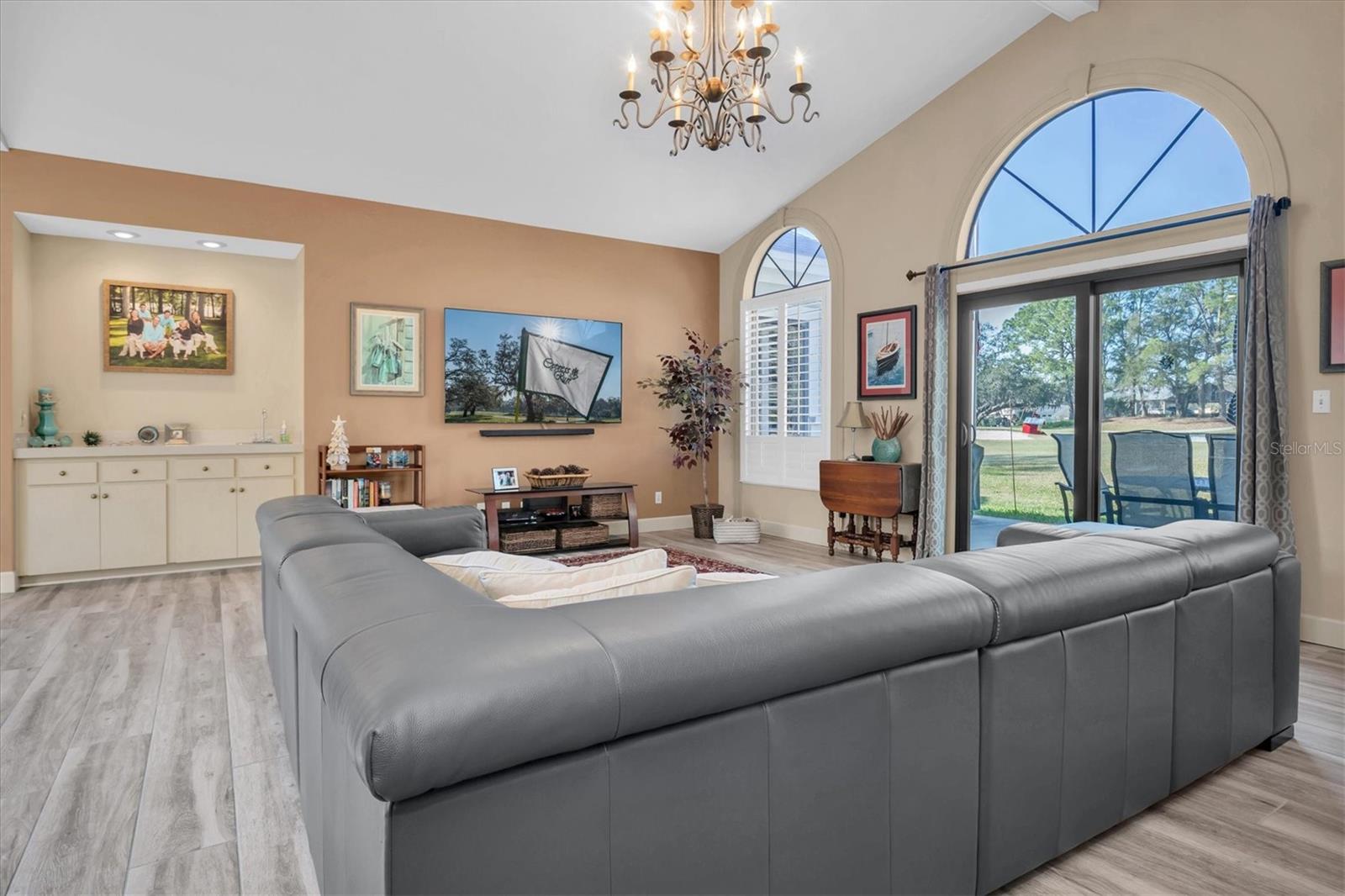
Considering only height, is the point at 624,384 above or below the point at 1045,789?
above

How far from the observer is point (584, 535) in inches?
234

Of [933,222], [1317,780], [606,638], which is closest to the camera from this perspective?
[606,638]

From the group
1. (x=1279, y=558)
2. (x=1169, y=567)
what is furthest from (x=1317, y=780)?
(x=1169, y=567)

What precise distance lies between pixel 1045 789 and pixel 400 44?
180 inches

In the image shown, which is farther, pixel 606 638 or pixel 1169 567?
pixel 1169 567

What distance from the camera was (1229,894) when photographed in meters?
1.58

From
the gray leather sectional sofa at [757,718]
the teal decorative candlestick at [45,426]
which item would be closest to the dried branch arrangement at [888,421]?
the gray leather sectional sofa at [757,718]

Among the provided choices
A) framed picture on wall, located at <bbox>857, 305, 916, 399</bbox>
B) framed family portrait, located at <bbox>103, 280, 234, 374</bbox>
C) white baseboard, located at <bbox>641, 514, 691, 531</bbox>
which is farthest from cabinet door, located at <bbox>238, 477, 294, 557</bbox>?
framed picture on wall, located at <bbox>857, 305, 916, 399</bbox>

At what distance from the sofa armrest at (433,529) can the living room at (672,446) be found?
20 millimetres

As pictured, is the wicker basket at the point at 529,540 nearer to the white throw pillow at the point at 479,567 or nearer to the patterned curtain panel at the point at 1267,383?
the white throw pillow at the point at 479,567

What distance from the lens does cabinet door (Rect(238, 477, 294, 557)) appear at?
16.9ft

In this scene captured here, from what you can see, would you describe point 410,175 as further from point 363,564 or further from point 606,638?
point 606,638

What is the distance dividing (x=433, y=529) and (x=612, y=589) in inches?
63.3

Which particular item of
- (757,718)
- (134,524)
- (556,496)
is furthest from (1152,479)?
(134,524)
